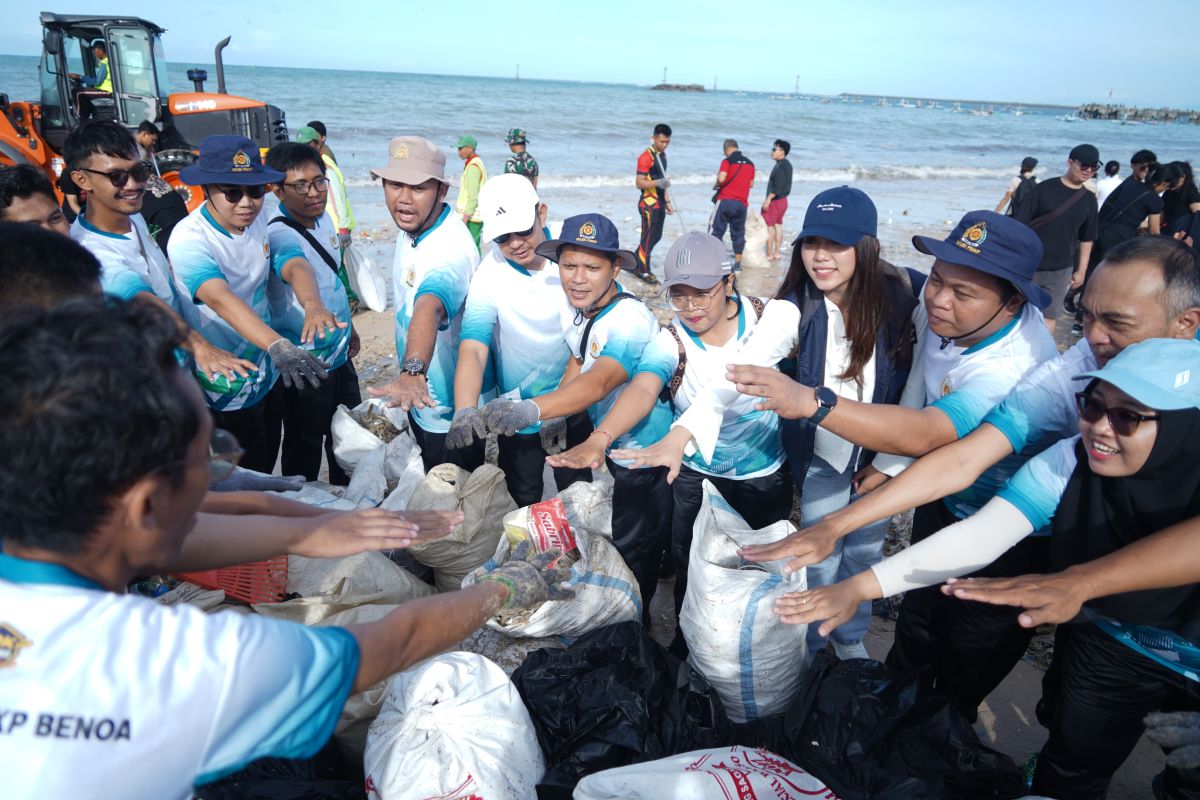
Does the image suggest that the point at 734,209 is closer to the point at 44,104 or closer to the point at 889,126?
the point at 44,104

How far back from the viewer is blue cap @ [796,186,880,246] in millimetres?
2432

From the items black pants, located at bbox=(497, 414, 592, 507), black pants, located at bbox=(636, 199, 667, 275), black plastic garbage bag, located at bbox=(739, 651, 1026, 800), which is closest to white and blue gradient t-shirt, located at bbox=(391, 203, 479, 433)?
black pants, located at bbox=(497, 414, 592, 507)

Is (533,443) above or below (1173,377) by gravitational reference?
below

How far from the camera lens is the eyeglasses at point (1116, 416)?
5.16 ft

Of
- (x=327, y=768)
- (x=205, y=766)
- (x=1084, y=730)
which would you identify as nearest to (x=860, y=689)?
(x=1084, y=730)

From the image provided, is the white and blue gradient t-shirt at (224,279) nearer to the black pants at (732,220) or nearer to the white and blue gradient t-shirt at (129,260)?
the white and blue gradient t-shirt at (129,260)

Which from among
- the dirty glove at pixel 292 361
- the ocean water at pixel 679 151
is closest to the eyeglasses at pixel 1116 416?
the dirty glove at pixel 292 361

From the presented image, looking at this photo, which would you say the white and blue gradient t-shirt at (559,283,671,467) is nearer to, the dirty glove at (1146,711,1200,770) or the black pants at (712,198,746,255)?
the dirty glove at (1146,711,1200,770)

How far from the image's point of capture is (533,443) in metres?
3.21

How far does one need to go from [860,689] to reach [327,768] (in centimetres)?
151

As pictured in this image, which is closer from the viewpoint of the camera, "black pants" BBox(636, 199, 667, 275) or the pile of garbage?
the pile of garbage

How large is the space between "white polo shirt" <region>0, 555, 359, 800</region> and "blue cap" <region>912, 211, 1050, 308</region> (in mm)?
2066

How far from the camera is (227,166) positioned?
3.05m

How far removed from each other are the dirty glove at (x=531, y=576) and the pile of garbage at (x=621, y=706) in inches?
1.6
